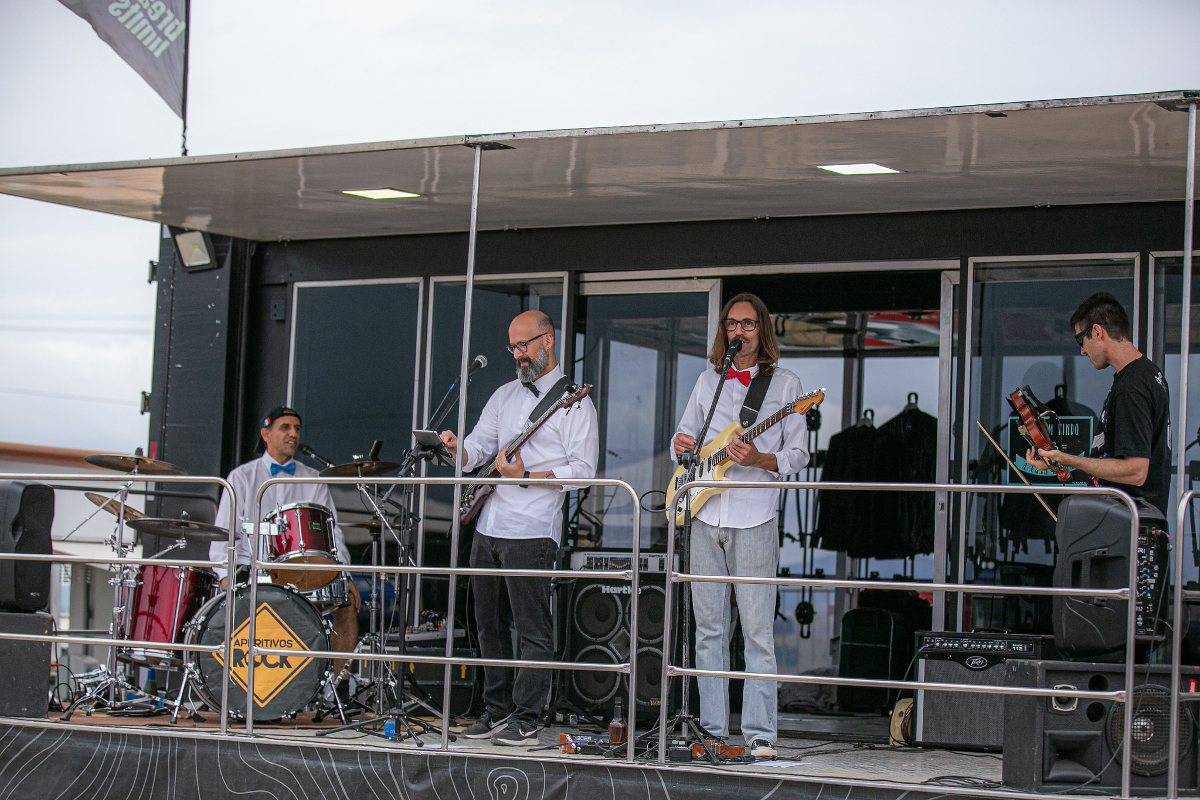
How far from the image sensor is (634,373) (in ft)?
25.6

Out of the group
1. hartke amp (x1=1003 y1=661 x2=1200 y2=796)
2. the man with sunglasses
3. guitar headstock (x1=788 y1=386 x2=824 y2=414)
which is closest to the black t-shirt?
the man with sunglasses

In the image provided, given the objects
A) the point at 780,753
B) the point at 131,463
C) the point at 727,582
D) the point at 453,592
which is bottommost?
the point at 780,753

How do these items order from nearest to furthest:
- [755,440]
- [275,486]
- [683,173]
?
[755,440], [683,173], [275,486]

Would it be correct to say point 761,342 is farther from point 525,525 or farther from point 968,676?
point 968,676

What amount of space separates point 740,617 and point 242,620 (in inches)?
79.8

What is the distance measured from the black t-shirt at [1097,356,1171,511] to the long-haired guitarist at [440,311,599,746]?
2.03 m

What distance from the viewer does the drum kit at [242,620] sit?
6.25 m

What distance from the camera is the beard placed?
251 inches

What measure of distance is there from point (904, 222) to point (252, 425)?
386cm

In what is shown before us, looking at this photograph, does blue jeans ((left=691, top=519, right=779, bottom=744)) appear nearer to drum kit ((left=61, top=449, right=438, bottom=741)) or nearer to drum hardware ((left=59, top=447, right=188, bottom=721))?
drum kit ((left=61, top=449, right=438, bottom=741))

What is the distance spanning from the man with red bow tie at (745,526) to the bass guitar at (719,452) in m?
0.04

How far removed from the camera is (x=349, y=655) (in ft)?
17.9

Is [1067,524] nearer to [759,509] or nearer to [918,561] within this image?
[759,509]

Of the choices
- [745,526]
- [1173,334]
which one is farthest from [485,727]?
[1173,334]
